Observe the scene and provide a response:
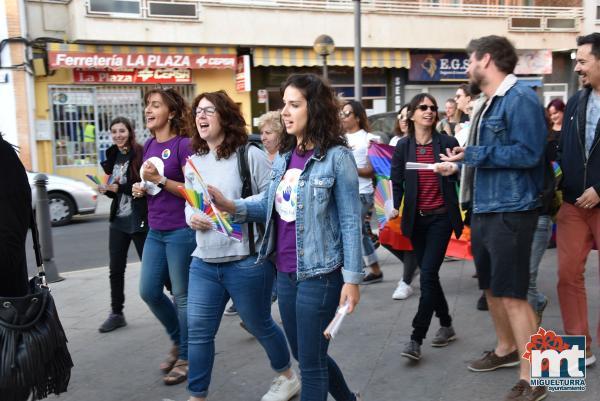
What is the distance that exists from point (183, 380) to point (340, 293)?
1.77 metres

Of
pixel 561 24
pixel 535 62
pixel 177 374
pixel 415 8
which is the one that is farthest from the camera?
pixel 535 62

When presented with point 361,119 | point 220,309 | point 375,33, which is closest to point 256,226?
point 220,309

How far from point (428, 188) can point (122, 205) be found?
2495 mm

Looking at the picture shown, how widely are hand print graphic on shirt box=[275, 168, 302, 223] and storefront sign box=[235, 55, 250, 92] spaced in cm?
1665

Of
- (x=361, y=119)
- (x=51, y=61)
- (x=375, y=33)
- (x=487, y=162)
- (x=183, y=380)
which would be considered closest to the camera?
(x=487, y=162)

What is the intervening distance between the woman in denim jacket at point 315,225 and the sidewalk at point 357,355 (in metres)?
1.11

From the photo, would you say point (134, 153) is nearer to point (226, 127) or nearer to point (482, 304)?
point (226, 127)

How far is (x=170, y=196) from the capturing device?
170 inches

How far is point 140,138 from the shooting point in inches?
753

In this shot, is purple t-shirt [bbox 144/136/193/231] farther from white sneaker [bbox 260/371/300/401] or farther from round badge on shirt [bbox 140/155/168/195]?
white sneaker [bbox 260/371/300/401]

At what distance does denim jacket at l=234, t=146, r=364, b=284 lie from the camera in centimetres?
301

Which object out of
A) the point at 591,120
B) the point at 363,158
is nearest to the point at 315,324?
the point at 591,120

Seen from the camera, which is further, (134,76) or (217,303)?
(134,76)

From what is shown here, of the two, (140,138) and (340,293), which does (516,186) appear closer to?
(340,293)
